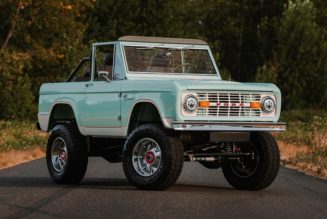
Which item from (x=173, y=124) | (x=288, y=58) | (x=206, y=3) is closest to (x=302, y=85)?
(x=288, y=58)

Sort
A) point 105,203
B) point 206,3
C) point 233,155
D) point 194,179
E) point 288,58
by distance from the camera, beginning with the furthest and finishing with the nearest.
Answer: point 206,3 → point 288,58 → point 194,179 → point 233,155 → point 105,203

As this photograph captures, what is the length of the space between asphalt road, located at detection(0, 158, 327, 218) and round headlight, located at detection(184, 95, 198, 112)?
119 cm

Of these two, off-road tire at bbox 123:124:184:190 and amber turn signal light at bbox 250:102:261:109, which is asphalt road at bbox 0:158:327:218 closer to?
off-road tire at bbox 123:124:184:190

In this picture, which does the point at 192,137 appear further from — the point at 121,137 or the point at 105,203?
the point at 105,203

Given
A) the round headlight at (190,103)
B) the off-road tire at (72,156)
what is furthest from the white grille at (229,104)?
the off-road tire at (72,156)

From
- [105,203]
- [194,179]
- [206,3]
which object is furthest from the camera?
[206,3]

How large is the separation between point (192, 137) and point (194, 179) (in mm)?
3016

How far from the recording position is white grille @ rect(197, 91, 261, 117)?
13.7 metres

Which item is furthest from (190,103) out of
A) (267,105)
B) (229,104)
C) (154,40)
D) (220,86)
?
(154,40)

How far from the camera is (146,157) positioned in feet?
44.4

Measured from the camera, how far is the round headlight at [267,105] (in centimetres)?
1420

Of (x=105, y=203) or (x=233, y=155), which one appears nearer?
(x=105, y=203)

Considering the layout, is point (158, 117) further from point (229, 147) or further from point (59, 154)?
point (59, 154)

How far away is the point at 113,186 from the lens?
A: 48.4ft
